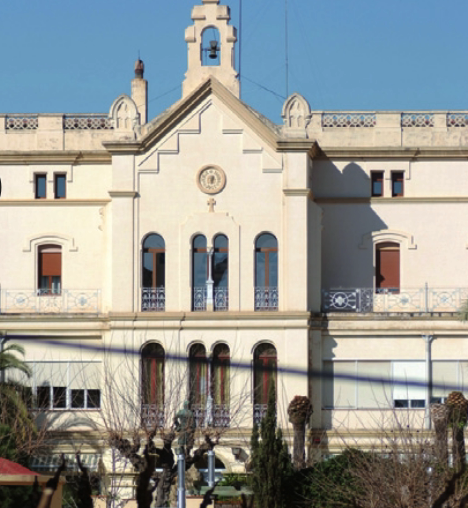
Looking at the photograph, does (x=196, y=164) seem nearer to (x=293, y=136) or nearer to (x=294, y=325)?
(x=293, y=136)

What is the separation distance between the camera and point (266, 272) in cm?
3994

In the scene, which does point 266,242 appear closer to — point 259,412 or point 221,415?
point 259,412

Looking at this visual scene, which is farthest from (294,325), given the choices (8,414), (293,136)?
(8,414)

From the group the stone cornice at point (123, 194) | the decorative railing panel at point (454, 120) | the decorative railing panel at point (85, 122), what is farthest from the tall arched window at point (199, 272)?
the decorative railing panel at point (454, 120)

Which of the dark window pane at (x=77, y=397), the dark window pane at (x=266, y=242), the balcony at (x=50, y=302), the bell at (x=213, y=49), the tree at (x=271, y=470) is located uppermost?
the bell at (x=213, y=49)

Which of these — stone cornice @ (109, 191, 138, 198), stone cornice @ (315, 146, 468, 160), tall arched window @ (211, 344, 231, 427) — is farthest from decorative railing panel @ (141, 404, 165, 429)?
stone cornice @ (315, 146, 468, 160)

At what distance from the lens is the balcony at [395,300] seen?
41125 mm

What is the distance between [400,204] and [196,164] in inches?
311

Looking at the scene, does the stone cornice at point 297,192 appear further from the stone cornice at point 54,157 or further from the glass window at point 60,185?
the glass window at point 60,185

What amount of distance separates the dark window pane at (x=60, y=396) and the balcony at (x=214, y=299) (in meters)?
5.19

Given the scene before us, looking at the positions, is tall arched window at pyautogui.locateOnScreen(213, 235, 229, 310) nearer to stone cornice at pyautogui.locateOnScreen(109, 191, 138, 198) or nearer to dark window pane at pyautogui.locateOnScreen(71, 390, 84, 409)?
stone cornice at pyautogui.locateOnScreen(109, 191, 138, 198)

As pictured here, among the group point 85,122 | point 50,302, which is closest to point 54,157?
point 85,122

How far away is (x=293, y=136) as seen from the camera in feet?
132

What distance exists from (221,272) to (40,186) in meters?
8.32
